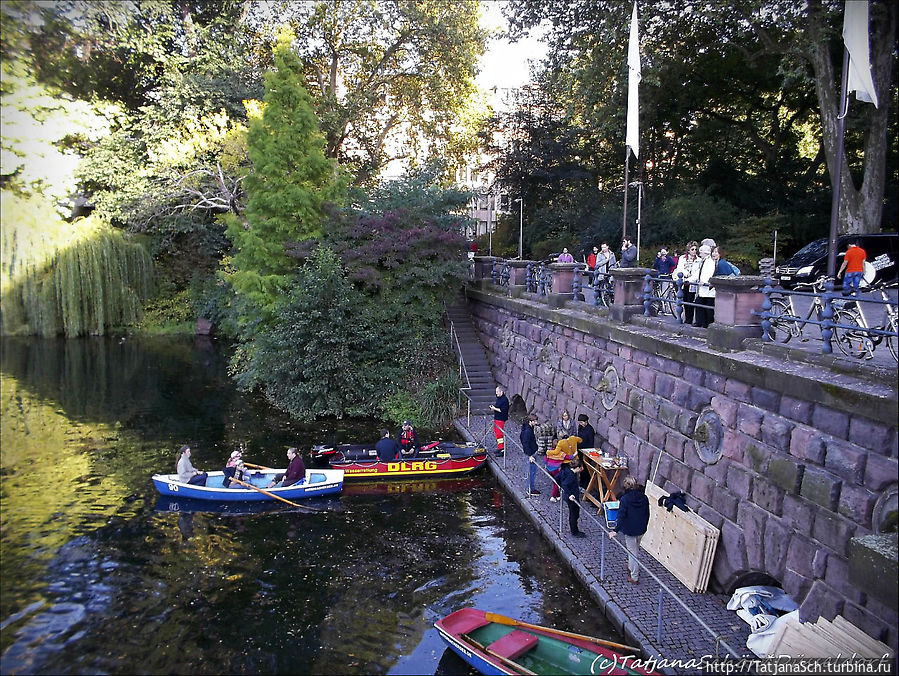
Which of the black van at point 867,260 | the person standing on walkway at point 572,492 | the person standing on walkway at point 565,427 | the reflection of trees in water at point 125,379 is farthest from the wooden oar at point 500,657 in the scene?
the reflection of trees in water at point 125,379

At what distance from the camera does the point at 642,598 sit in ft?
29.5

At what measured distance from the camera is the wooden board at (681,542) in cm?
898

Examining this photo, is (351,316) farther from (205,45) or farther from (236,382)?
(205,45)

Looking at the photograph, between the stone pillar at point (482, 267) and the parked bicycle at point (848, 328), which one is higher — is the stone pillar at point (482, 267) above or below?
above

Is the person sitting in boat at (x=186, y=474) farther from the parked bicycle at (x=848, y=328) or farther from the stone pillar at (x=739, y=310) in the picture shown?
the parked bicycle at (x=848, y=328)

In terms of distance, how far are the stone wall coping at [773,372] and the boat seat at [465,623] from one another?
429 cm

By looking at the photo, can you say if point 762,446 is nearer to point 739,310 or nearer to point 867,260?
point 739,310

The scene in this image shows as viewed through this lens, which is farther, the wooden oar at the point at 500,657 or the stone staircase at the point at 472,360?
the stone staircase at the point at 472,360

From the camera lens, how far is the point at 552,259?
22938mm

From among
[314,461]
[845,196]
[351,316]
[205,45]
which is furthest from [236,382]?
[845,196]

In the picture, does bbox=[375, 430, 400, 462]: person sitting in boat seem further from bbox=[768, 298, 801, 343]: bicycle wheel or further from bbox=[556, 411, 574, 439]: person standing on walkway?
bbox=[768, 298, 801, 343]: bicycle wheel

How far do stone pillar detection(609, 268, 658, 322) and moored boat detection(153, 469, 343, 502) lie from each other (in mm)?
6233

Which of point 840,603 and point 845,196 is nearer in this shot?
point 840,603

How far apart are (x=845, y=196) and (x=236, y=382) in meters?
20.1
